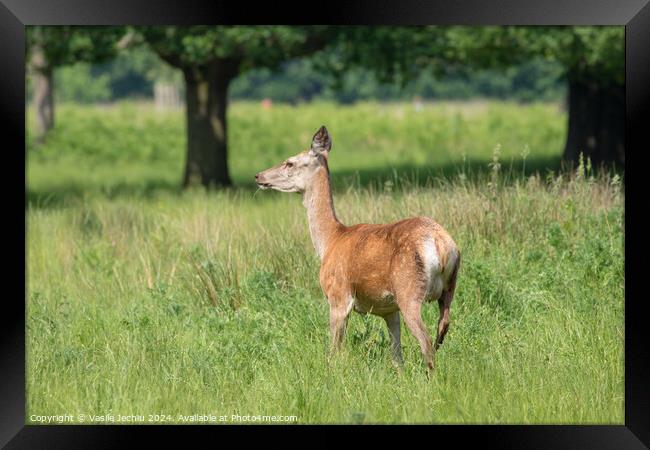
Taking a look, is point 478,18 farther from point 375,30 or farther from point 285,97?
point 285,97

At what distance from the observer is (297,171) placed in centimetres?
706

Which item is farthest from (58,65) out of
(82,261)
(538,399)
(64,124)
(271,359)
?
(64,124)

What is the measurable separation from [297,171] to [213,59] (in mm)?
10300

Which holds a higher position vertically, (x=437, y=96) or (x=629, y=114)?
(x=437, y=96)

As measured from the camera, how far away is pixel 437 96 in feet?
216

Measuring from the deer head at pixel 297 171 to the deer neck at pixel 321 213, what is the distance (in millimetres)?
46

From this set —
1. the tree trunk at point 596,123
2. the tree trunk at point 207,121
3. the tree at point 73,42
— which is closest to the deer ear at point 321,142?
the tree at point 73,42

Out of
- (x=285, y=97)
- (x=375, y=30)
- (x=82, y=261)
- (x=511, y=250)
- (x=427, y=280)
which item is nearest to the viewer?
(x=427, y=280)

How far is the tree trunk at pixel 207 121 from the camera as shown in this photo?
17344mm

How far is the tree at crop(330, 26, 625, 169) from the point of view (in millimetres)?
14664

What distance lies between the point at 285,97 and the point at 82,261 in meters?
54.6

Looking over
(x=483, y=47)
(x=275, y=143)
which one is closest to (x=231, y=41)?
(x=483, y=47)

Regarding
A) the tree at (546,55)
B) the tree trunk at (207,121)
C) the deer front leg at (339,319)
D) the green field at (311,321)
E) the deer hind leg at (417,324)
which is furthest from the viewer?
the tree trunk at (207,121)

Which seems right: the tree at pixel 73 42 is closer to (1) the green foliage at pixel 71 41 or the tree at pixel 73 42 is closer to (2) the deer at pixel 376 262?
(1) the green foliage at pixel 71 41
